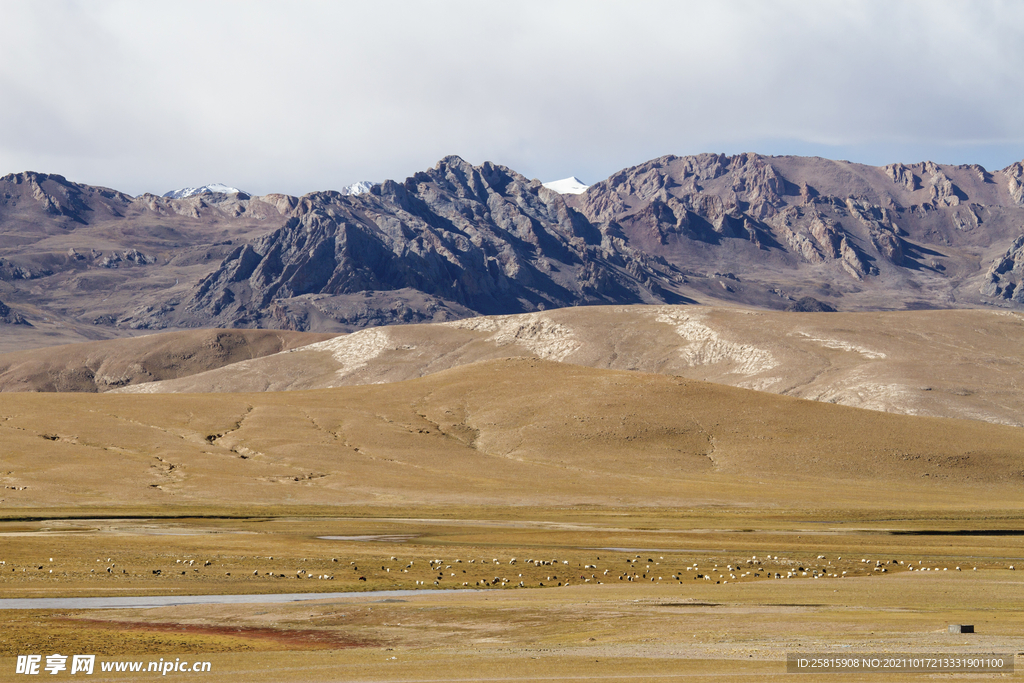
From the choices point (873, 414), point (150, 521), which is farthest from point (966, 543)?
point (873, 414)

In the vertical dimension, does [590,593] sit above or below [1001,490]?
above

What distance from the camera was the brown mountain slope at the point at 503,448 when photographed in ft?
281

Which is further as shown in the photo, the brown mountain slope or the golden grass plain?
the brown mountain slope

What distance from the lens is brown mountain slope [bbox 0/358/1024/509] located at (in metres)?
85.6

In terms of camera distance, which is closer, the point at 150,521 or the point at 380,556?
the point at 380,556

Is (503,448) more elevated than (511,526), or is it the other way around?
(511,526)

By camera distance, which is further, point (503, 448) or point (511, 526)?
point (503, 448)

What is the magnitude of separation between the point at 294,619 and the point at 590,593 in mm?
11280

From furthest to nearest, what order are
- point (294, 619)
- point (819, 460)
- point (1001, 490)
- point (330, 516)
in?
point (819, 460) → point (1001, 490) → point (330, 516) → point (294, 619)

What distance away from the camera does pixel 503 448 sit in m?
118

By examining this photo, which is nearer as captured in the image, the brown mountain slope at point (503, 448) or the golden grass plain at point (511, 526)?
the golden grass plain at point (511, 526)

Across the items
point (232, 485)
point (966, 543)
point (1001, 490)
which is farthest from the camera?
point (1001, 490)

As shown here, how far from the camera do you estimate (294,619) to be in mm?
31500

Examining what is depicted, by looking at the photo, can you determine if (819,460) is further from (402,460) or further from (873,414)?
(402,460)
